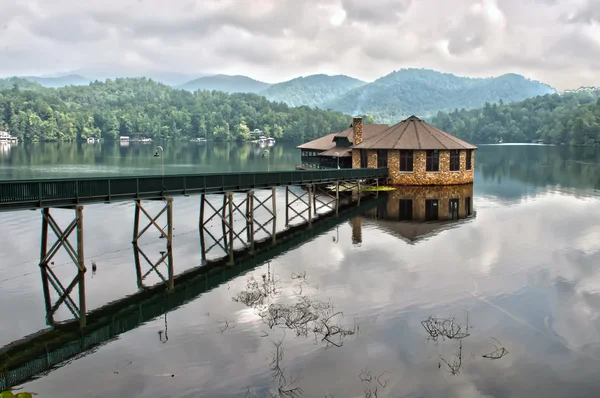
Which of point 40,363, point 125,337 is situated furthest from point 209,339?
point 40,363

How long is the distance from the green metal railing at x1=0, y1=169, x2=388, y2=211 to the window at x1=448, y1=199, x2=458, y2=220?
15042mm

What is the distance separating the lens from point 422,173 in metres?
69.3

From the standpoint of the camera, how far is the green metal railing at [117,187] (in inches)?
1121

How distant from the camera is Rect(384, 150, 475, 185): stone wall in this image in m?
69.2

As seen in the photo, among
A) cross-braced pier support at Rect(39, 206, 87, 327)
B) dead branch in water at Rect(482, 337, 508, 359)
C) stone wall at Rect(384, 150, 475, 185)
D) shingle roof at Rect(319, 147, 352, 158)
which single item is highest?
shingle roof at Rect(319, 147, 352, 158)

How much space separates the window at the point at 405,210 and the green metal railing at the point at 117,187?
35.8 feet

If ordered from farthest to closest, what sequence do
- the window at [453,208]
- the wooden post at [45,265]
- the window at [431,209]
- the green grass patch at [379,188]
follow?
the green grass patch at [379,188] → the window at [453,208] → the window at [431,209] → the wooden post at [45,265]

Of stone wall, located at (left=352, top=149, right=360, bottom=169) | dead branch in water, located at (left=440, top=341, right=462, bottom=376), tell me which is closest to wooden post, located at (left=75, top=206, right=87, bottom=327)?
dead branch in water, located at (left=440, top=341, right=462, bottom=376)

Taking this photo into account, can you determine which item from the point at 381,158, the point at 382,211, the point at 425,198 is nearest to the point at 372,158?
the point at 381,158

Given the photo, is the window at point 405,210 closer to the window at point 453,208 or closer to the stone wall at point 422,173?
the window at point 453,208

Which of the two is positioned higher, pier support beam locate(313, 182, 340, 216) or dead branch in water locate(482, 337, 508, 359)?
pier support beam locate(313, 182, 340, 216)

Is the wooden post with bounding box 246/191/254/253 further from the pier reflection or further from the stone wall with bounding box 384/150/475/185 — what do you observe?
the stone wall with bounding box 384/150/475/185

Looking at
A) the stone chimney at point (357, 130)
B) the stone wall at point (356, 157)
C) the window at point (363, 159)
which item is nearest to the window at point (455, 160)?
the window at point (363, 159)

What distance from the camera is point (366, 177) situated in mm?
65938
